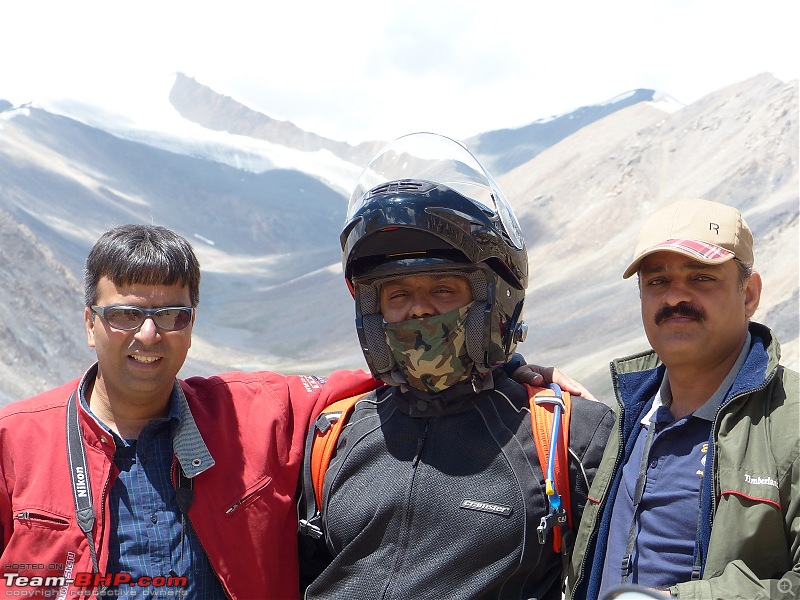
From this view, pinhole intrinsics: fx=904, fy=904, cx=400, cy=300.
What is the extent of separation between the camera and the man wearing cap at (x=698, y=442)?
2695mm

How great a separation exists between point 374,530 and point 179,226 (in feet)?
167

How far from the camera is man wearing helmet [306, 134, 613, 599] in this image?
3324 mm

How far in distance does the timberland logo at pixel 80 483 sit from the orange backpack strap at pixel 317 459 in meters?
0.84

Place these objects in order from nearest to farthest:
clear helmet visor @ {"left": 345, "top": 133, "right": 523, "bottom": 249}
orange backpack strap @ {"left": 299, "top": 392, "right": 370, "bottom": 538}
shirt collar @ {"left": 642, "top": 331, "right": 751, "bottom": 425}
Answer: shirt collar @ {"left": 642, "top": 331, "right": 751, "bottom": 425} < orange backpack strap @ {"left": 299, "top": 392, "right": 370, "bottom": 538} < clear helmet visor @ {"left": 345, "top": 133, "right": 523, "bottom": 249}

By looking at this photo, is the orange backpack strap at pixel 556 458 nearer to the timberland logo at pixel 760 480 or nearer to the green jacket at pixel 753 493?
the green jacket at pixel 753 493

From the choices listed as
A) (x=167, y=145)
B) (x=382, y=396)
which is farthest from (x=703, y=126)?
(x=167, y=145)

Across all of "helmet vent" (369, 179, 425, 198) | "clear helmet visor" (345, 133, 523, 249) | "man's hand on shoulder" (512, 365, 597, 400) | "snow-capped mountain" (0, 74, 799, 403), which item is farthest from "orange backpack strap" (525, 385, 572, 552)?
"snow-capped mountain" (0, 74, 799, 403)

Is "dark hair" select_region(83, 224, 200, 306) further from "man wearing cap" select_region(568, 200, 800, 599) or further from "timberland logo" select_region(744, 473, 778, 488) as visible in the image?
"timberland logo" select_region(744, 473, 778, 488)

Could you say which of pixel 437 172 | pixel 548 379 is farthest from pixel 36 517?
pixel 437 172

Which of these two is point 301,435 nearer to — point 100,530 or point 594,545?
point 100,530

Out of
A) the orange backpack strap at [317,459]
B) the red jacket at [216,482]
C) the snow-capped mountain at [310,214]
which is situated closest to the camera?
the red jacket at [216,482]

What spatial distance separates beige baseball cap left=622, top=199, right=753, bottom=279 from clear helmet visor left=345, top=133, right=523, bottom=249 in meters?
0.91

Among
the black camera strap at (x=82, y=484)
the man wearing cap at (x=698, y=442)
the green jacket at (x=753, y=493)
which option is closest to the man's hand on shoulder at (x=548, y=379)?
the man wearing cap at (x=698, y=442)

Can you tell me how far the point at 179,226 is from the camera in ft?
172
